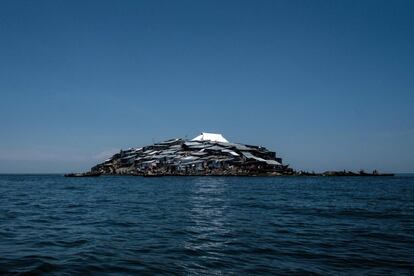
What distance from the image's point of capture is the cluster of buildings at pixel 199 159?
128000mm

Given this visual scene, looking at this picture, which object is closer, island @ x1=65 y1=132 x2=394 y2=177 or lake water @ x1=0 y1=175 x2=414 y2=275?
lake water @ x1=0 y1=175 x2=414 y2=275

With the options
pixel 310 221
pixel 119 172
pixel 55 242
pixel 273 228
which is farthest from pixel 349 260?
pixel 119 172

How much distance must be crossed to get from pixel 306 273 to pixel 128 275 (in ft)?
17.6

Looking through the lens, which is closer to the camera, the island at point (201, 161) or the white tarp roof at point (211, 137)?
the island at point (201, 161)

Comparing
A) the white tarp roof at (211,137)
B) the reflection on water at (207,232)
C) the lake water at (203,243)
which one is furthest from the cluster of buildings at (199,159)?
the lake water at (203,243)

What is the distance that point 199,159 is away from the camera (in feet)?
428

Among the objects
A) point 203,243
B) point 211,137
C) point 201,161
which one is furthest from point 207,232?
point 211,137

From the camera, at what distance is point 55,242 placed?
15.2 meters

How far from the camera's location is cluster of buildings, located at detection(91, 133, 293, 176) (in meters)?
128

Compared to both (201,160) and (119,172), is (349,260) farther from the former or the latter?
(119,172)

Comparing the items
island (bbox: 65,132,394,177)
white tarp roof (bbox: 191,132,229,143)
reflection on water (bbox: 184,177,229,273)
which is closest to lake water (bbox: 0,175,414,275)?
reflection on water (bbox: 184,177,229,273)

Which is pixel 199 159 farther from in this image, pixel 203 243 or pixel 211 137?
pixel 203 243

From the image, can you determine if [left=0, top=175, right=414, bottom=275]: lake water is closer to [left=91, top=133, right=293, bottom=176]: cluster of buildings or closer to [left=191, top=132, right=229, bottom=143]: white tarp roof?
[left=91, top=133, right=293, bottom=176]: cluster of buildings

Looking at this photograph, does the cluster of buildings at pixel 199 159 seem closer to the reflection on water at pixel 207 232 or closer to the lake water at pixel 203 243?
the reflection on water at pixel 207 232
